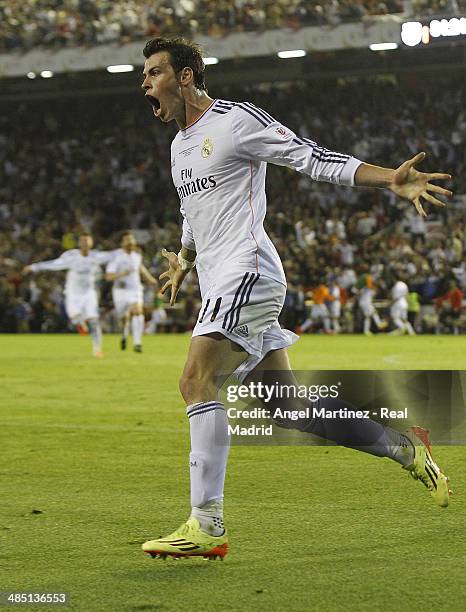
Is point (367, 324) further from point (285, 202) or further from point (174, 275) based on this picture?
point (174, 275)

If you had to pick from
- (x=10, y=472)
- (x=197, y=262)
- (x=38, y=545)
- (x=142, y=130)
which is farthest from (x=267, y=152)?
(x=142, y=130)

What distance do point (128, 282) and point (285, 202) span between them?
1399 centimetres

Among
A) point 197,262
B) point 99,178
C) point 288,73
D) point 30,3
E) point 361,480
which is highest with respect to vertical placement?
point 30,3

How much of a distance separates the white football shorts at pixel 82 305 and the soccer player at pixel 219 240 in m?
16.5

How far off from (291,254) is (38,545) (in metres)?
28.5

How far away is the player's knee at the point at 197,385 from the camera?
16.9 ft

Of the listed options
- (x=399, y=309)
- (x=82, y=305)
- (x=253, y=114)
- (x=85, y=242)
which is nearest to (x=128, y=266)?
(x=82, y=305)

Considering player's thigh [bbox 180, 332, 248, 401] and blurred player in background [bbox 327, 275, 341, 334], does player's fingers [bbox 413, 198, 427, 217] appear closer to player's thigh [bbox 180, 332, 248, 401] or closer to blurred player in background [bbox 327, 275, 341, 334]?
player's thigh [bbox 180, 332, 248, 401]

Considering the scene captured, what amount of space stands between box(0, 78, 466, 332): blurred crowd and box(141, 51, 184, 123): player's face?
25.5 meters

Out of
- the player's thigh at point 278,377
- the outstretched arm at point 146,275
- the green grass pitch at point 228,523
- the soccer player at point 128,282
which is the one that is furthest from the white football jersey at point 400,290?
the player's thigh at point 278,377

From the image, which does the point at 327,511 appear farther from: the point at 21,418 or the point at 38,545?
the point at 21,418

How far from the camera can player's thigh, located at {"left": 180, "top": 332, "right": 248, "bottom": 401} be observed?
5.15 meters

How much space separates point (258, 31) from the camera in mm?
34875

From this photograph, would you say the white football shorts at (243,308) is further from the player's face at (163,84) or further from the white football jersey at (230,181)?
the player's face at (163,84)
